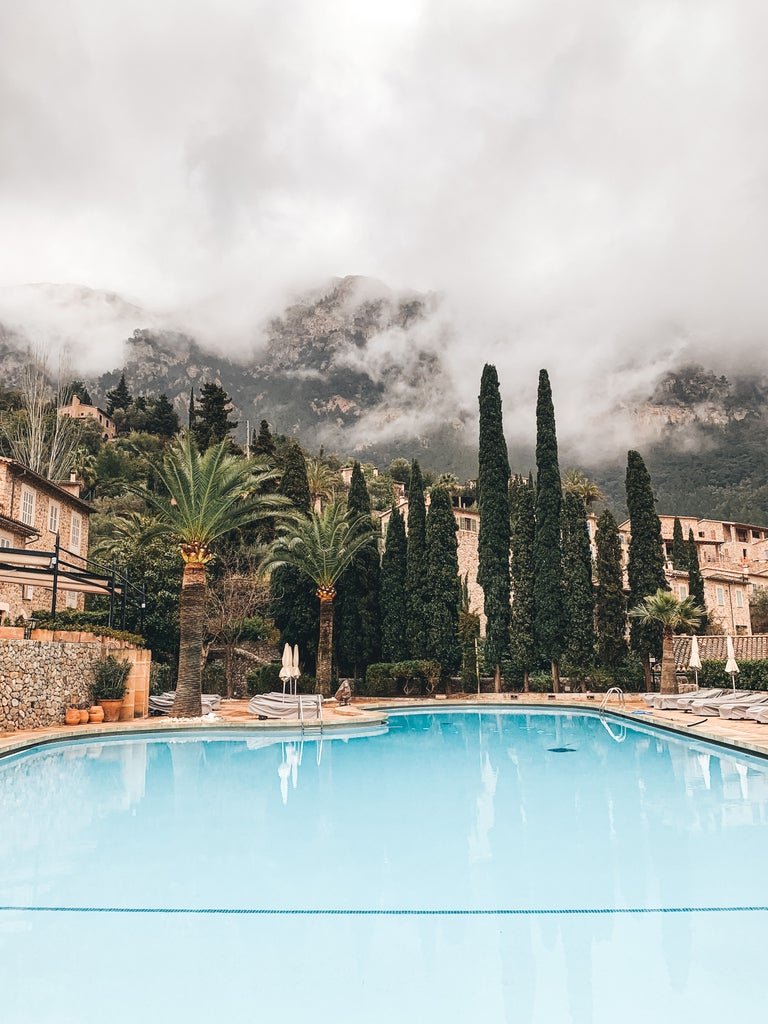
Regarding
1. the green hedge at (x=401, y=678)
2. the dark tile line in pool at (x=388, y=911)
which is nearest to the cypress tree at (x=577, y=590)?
the green hedge at (x=401, y=678)

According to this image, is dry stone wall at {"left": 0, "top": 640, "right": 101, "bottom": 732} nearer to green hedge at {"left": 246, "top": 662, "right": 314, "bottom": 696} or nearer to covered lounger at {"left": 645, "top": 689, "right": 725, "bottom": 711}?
green hedge at {"left": 246, "top": 662, "right": 314, "bottom": 696}

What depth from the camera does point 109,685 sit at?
1691cm

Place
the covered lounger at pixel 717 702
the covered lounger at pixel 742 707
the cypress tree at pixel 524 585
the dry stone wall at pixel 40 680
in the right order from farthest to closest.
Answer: the cypress tree at pixel 524 585 < the covered lounger at pixel 717 702 < the covered lounger at pixel 742 707 < the dry stone wall at pixel 40 680

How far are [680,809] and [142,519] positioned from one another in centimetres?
2615

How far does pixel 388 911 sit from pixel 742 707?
14.4m

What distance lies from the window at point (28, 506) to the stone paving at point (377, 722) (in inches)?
362

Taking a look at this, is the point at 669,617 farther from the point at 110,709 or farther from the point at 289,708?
the point at 110,709

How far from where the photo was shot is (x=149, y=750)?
45.3ft

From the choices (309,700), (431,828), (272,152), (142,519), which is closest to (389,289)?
(272,152)

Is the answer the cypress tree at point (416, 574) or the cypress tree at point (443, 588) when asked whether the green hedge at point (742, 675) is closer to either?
the cypress tree at point (443, 588)

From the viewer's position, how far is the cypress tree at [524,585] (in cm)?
2802

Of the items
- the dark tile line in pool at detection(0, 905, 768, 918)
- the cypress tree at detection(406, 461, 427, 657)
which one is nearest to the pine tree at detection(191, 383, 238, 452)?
the cypress tree at detection(406, 461, 427, 657)

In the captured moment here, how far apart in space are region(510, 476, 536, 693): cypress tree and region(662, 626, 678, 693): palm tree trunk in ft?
18.2

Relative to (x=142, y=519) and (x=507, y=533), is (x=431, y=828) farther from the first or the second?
(x=142, y=519)
